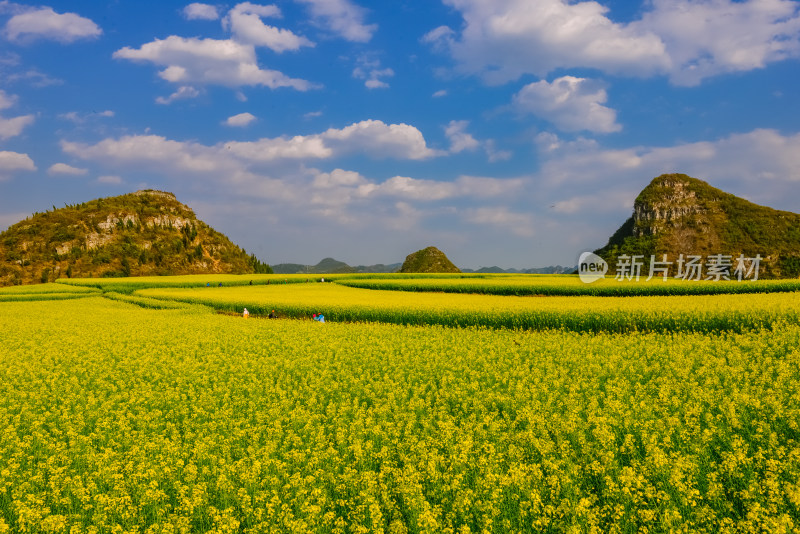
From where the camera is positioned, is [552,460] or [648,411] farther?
[648,411]

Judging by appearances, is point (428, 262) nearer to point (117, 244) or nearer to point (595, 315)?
point (117, 244)

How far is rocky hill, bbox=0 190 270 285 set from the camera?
385 ft

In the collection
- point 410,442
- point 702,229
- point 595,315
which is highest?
point 702,229

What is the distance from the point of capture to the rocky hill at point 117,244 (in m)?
118

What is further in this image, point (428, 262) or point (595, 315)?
point (428, 262)

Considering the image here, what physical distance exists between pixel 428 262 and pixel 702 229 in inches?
4071

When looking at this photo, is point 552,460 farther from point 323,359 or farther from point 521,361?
point 323,359

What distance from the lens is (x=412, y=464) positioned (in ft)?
20.2

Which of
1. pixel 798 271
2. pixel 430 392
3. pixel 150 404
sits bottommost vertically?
pixel 150 404

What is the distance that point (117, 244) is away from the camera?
131 metres

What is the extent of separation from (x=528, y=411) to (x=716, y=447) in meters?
2.85

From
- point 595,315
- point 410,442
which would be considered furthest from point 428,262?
point 410,442

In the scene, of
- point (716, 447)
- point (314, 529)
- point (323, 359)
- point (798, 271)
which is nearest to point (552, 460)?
point (716, 447)

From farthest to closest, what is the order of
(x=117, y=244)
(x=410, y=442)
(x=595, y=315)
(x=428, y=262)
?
(x=428, y=262) → (x=117, y=244) → (x=595, y=315) → (x=410, y=442)
